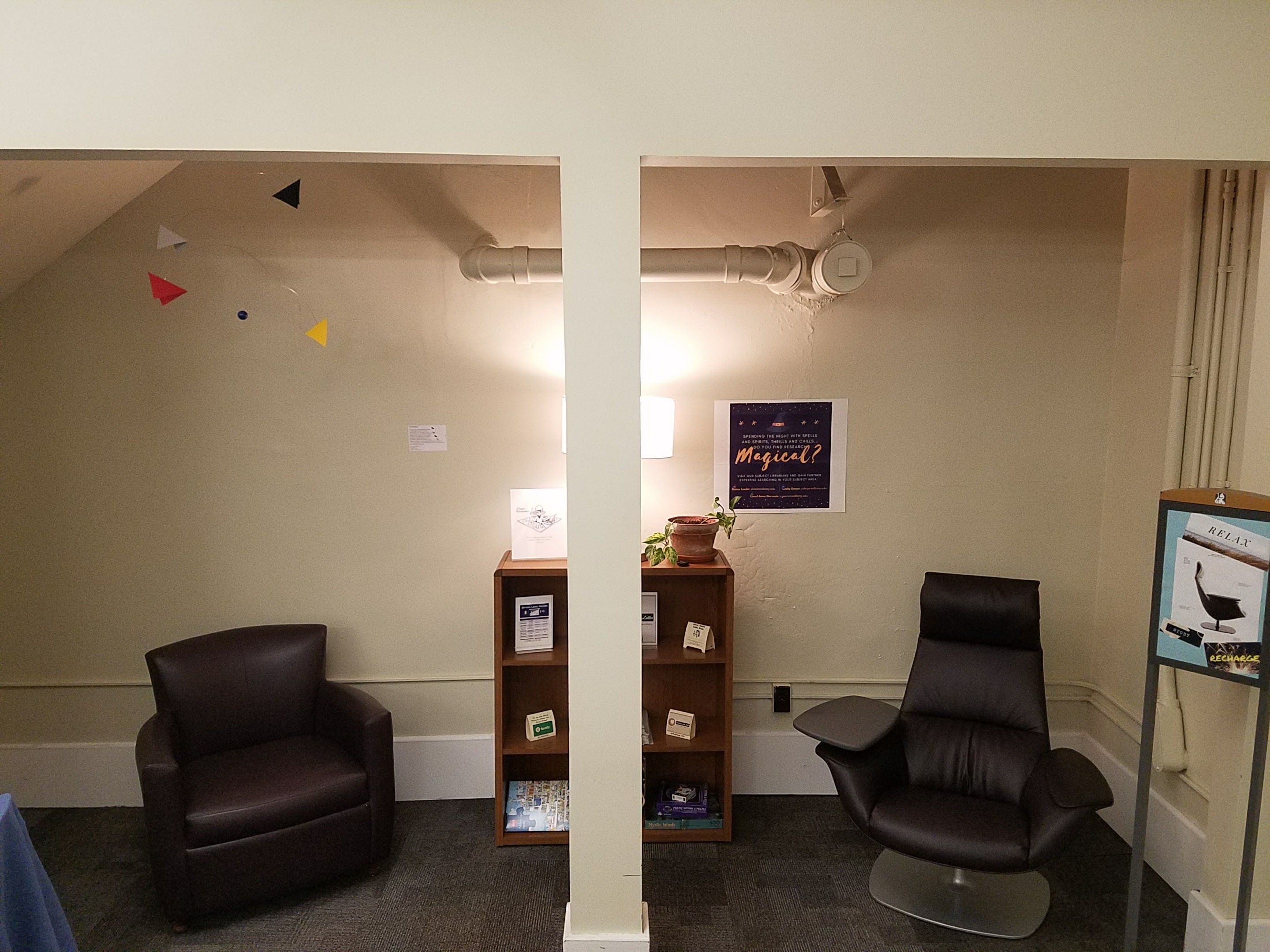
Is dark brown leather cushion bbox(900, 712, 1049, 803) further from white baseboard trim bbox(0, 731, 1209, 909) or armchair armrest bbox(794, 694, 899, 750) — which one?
white baseboard trim bbox(0, 731, 1209, 909)

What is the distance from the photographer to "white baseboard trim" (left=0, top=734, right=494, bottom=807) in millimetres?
3326

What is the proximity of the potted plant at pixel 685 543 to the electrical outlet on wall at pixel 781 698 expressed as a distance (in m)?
0.69

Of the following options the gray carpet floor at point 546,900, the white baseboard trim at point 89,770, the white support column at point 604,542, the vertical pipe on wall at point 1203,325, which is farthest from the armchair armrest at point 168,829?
the vertical pipe on wall at point 1203,325

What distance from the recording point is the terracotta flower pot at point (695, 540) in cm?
314

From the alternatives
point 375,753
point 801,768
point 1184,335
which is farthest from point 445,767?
point 1184,335

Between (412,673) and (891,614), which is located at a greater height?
(891,614)

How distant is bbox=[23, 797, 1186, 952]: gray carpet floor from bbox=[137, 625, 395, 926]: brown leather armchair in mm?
141

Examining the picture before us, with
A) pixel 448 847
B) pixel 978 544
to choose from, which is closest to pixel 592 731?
pixel 448 847

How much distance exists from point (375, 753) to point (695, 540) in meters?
1.36

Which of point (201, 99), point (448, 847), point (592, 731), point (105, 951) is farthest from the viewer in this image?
point (448, 847)

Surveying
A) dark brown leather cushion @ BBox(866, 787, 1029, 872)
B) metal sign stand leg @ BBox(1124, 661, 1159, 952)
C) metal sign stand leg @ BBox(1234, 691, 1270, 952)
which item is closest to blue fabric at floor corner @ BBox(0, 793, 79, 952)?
dark brown leather cushion @ BBox(866, 787, 1029, 872)

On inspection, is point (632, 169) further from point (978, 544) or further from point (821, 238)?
point (978, 544)

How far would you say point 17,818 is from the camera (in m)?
1.99

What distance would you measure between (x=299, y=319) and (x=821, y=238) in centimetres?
207
